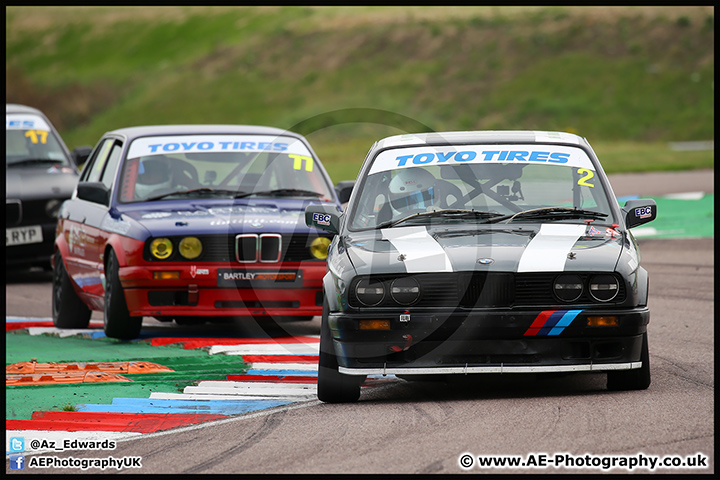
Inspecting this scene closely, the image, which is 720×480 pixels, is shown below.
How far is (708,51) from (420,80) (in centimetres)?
2066

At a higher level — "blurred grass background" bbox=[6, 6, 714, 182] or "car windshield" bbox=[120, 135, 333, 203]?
"blurred grass background" bbox=[6, 6, 714, 182]

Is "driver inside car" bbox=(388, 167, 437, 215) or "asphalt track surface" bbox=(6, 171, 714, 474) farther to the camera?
"driver inside car" bbox=(388, 167, 437, 215)

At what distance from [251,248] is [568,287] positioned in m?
3.46

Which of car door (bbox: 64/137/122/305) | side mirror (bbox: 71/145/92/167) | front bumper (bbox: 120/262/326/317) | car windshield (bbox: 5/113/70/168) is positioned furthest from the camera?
car windshield (bbox: 5/113/70/168)

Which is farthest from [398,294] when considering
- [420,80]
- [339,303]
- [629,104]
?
[420,80]

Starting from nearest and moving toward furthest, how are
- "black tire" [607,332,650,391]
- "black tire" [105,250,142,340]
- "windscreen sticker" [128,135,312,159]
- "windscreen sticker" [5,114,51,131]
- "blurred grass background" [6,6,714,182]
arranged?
"black tire" [607,332,650,391] → "black tire" [105,250,142,340] → "windscreen sticker" [128,135,312,159] → "windscreen sticker" [5,114,51,131] → "blurred grass background" [6,6,714,182]

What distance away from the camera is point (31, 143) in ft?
44.0

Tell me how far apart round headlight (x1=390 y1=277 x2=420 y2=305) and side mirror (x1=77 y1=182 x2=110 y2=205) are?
4086 millimetres

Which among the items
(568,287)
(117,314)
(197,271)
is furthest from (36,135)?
(568,287)

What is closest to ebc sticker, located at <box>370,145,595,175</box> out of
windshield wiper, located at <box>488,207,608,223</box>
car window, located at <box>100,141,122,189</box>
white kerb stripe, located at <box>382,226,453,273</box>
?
windshield wiper, located at <box>488,207,608,223</box>

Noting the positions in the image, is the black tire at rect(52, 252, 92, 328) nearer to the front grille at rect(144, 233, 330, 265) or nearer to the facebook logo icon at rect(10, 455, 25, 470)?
the front grille at rect(144, 233, 330, 265)

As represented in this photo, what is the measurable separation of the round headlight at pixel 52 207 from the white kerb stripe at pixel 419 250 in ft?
24.1

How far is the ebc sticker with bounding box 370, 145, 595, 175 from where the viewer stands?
6832 millimetres

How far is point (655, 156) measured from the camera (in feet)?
124
